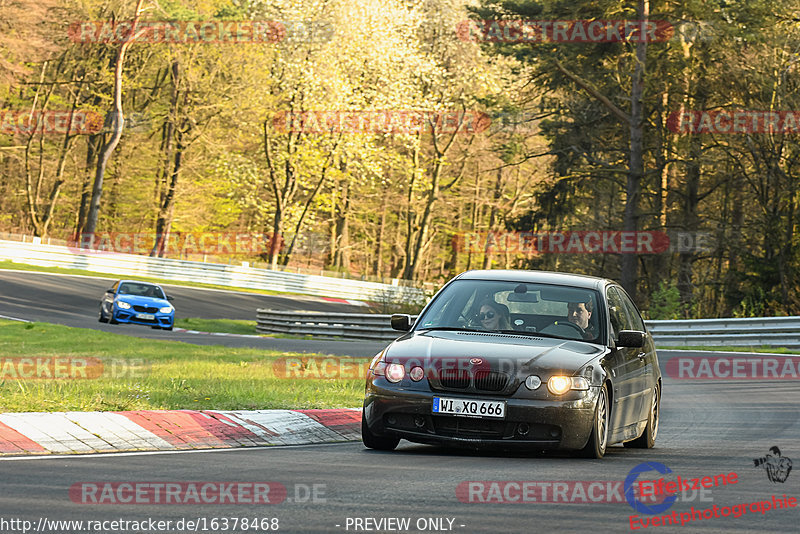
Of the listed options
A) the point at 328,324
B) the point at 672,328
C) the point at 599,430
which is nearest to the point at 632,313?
the point at 599,430

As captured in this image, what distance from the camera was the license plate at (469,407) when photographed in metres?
8.59

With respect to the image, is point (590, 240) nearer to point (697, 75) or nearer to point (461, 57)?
point (697, 75)

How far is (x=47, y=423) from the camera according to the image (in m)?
8.76

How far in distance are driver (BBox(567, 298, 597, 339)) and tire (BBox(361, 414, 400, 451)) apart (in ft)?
6.35

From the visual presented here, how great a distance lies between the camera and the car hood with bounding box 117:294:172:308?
32.4m

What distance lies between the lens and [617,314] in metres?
10.5

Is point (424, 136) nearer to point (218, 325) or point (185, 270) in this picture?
point (185, 270)

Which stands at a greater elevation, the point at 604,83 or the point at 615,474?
the point at 604,83

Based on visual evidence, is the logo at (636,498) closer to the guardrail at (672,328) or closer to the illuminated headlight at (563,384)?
the illuminated headlight at (563,384)

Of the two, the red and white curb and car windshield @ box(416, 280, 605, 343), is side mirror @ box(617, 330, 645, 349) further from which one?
the red and white curb

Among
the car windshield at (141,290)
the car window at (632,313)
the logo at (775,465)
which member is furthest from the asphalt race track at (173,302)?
the logo at (775,465)

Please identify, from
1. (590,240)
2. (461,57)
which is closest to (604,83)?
(590,240)

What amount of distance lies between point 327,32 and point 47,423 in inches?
2048

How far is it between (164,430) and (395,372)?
1998mm
